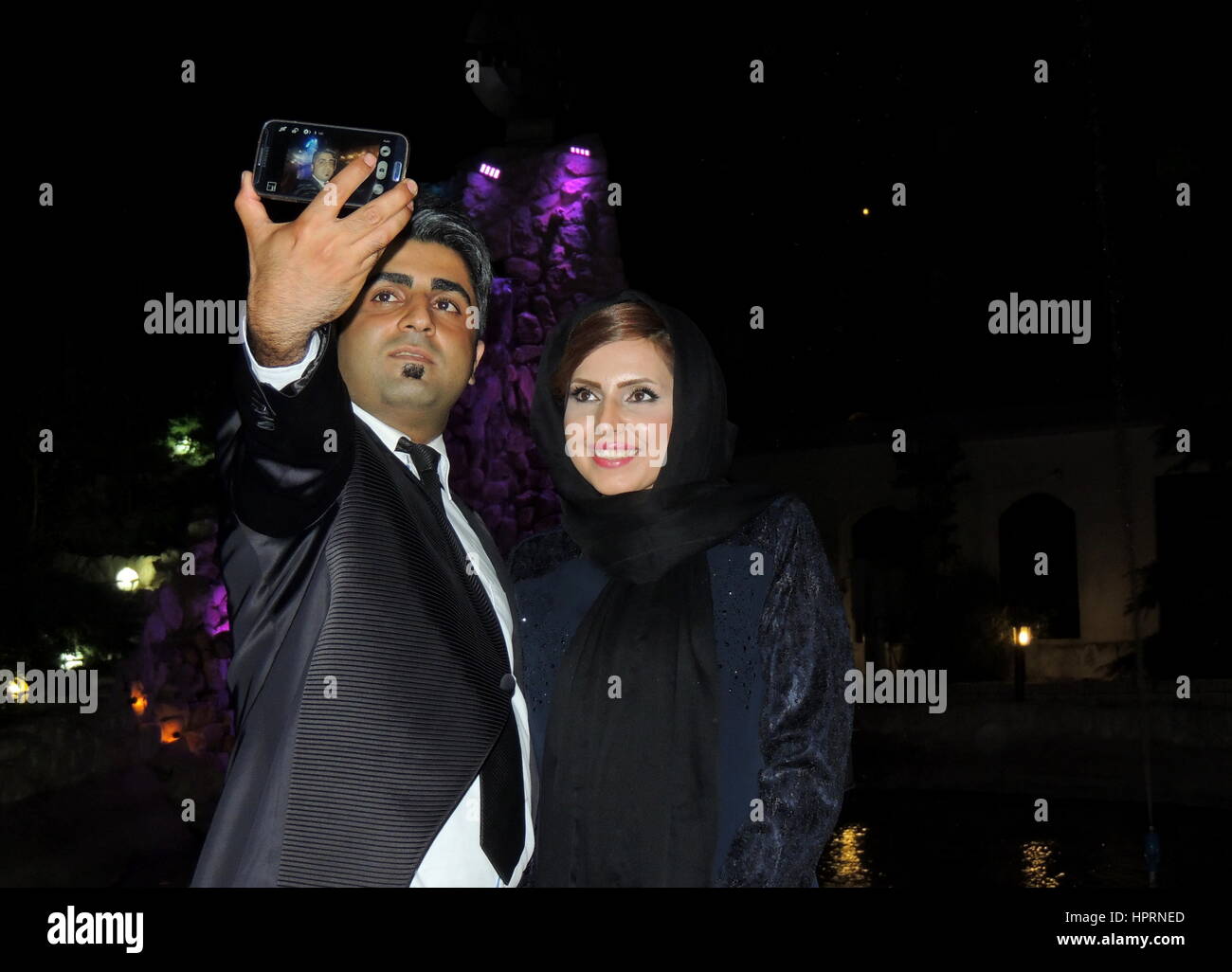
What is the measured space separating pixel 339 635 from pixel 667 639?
82cm

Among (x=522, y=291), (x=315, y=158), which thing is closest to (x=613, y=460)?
(x=315, y=158)

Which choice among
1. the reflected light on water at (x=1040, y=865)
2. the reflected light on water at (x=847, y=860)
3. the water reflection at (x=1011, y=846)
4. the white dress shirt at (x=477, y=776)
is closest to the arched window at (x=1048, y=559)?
the water reflection at (x=1011, y=846)

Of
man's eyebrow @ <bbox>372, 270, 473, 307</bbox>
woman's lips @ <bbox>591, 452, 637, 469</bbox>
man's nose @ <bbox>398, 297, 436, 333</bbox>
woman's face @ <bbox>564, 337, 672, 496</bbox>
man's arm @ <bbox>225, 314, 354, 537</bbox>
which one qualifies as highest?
man's eyebrow @ <bbox>372, 270, 473, 307</bbox>

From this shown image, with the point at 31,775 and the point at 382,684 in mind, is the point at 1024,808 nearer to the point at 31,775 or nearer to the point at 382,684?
the point at 31,775

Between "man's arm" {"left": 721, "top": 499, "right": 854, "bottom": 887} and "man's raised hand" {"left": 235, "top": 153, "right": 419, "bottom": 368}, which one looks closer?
"man's raised hand" {"left": 235, "top": 153, "right": 419, "bottom": 368}

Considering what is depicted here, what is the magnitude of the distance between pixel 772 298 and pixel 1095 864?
10.4m

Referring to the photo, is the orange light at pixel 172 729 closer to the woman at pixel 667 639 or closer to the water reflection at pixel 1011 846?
the water reflection at pixel 1011 846

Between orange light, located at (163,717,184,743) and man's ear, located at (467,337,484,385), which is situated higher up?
man's ear, located at (467,337,484,385)

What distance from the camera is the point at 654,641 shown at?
8.74 feet

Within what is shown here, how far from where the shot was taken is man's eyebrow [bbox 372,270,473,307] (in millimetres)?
2662

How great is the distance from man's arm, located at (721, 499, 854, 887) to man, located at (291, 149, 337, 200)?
1206 millimetres

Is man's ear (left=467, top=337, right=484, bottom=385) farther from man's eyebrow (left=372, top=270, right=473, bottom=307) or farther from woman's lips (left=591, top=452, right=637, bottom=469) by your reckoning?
woman's lips (left=591, top=452, right=637, bottom=469)

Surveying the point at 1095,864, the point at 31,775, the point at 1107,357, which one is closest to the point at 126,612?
the point at 31,775

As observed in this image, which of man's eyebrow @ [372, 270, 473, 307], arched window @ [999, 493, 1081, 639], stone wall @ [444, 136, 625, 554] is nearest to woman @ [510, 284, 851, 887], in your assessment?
man's eyebrow @ [372, 270, 473, 307]
